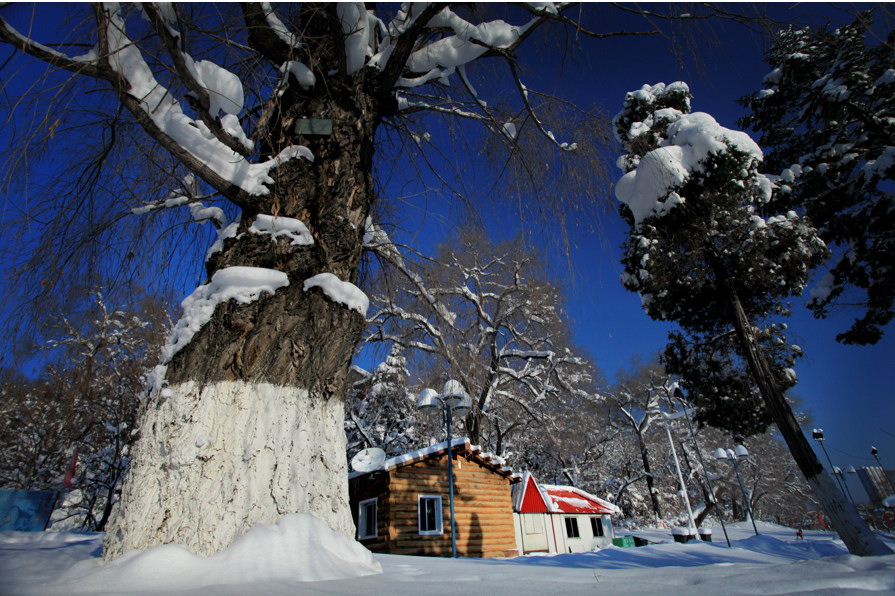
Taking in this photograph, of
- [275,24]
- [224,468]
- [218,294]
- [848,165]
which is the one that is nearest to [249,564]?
[224,468]

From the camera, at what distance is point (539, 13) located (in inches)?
93.0

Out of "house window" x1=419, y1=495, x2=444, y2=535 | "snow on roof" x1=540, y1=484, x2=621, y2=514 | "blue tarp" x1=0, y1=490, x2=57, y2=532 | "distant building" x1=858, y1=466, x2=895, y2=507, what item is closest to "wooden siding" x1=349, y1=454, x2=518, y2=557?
"house window" x1=419, y1=495, x2=444, y2=535

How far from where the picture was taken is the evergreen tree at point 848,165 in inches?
352

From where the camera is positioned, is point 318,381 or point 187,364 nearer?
point 187,364

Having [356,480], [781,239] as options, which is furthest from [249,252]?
[781,239]

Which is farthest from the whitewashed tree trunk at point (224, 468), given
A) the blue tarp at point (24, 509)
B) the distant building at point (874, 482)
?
the distant building at point (874, 482)

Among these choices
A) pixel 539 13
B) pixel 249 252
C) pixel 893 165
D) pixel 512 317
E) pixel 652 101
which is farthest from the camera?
pixel 512 317

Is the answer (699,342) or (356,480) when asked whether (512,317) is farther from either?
(356,480)

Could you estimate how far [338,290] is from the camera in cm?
199

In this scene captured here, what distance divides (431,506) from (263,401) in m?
9.77

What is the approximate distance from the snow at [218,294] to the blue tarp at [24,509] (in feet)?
22.0

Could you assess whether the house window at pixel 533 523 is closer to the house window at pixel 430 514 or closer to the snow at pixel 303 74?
the house window at pixel 430 514

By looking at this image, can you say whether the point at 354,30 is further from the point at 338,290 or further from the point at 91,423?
the point at 91,423

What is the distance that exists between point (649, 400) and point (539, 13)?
25874 millimetres
